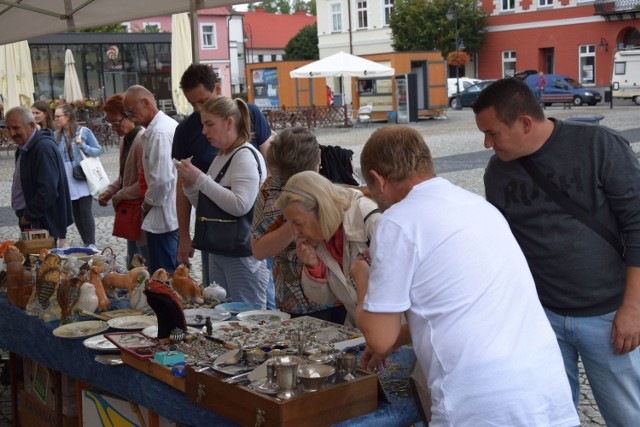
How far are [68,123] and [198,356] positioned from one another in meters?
4.92

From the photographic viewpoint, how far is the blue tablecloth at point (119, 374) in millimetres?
2477

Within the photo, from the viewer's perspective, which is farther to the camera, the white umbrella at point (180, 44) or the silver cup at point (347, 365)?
the white umbrella at point (180, 44)

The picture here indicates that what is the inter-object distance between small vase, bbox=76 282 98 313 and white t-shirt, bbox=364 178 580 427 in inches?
80.3

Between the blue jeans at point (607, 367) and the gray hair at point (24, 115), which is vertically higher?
the gray hair at point (24, 115)

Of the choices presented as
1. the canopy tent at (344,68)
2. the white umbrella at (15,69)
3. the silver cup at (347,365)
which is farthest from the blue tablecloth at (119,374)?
the canopy tent at (344,68)

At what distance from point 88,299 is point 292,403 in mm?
1810

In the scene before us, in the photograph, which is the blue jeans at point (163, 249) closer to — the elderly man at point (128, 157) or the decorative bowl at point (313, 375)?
the elderly man at point (128, 157)

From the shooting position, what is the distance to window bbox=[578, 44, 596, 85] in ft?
133

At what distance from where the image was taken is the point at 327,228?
302 cm

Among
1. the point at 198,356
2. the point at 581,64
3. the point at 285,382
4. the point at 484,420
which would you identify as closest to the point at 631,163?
the point at 484,420

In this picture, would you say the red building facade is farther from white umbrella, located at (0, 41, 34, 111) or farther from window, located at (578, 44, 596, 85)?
white umbrella, located at (0, 41, 34, 111)

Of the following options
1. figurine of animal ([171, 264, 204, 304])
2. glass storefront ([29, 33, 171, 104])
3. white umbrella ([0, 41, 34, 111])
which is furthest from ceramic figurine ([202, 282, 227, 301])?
glass storefront ([29, 33, 171, 104])

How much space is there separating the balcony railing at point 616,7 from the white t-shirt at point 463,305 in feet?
130

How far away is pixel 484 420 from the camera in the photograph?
205 cm
